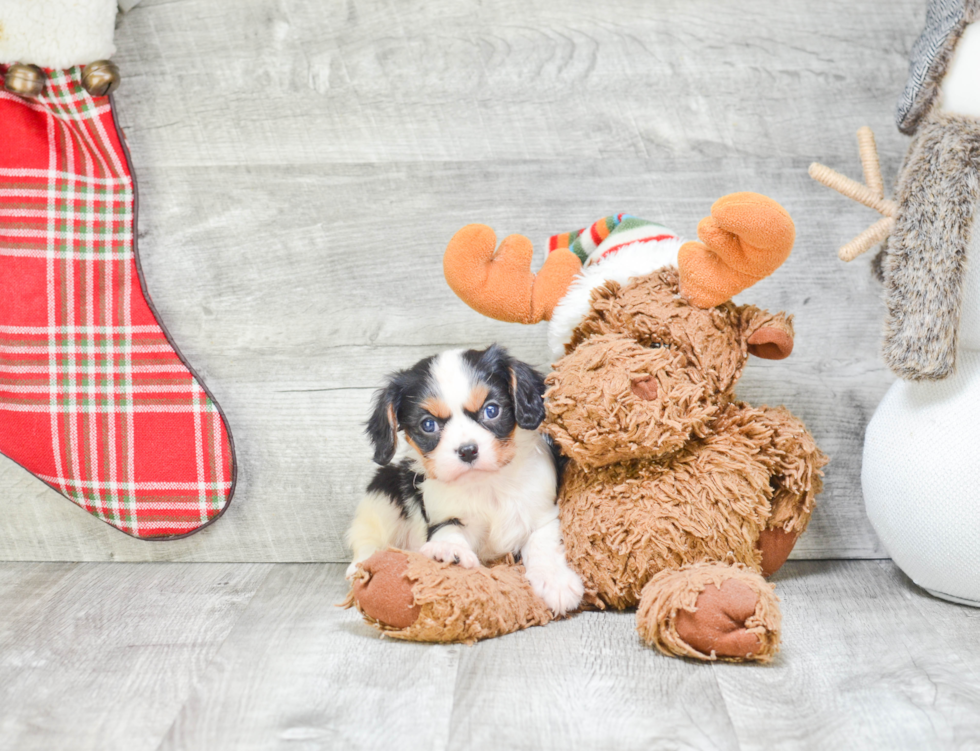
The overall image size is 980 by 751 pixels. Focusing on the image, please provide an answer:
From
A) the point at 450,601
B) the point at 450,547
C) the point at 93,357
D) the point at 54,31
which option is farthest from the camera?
the point at 93,357

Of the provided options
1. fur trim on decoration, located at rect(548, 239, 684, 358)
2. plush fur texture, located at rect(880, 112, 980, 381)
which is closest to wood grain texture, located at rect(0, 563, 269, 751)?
fur trim on decoration, located at rect(548, 239, 684, 358)

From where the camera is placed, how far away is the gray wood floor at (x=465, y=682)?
36.9 inches

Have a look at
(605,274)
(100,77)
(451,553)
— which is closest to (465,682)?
(451,553)

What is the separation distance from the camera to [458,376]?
50.0 inches

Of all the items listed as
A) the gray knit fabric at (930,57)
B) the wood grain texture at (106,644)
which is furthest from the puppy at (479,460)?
the gray knit fabric at (930,57)

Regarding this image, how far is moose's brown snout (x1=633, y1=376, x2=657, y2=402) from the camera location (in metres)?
1.17

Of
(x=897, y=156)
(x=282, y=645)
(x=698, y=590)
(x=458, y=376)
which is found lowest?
(x=282, y=645)

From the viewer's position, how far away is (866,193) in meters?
1.23

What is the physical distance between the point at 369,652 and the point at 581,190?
874mm

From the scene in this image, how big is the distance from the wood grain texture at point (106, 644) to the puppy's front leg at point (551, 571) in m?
0.45

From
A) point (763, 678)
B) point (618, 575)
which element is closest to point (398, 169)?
point (618, 575)

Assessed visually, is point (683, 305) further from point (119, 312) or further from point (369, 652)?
point (119, 312)

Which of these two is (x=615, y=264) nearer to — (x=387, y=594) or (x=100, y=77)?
(x=387, y=594)

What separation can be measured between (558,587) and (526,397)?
275mm
